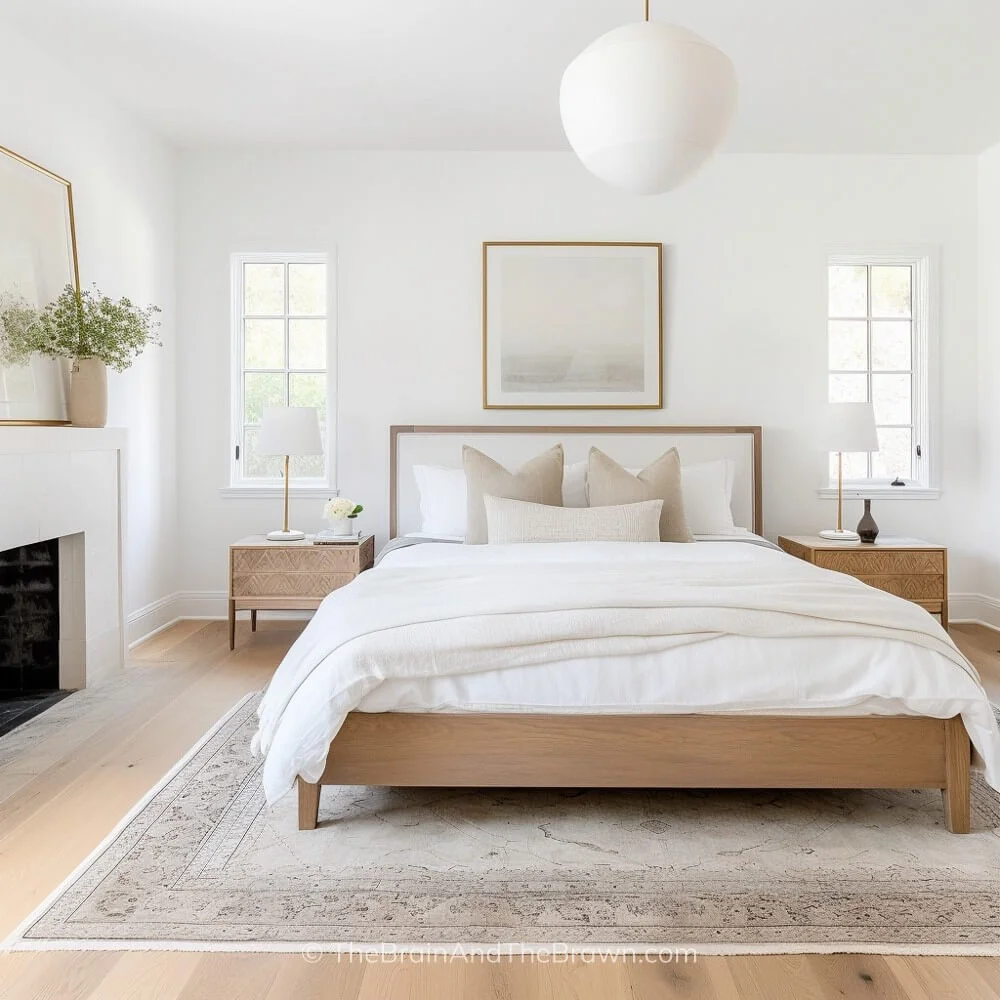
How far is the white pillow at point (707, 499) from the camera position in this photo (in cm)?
450

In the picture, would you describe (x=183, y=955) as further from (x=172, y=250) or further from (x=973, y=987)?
(x=172, y=250)

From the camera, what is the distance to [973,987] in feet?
5.55

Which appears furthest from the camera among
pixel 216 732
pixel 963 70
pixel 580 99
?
pixel 963 70

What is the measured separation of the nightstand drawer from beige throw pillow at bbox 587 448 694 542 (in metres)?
1.09

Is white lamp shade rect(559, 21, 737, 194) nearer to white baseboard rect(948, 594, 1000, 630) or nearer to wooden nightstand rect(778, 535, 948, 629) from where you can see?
wooden nightstand rect(778, 535, 948, 629)

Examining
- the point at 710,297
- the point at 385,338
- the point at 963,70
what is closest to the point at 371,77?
the point at 385,338

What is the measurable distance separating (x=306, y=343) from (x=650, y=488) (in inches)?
90.3

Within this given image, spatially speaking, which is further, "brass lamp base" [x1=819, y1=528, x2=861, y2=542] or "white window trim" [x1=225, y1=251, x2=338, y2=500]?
"white window trim" [x1=225, y1=251, x2=338, y2=500]

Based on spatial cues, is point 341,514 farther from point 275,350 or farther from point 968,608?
point 968,608

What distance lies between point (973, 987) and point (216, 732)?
249 cm

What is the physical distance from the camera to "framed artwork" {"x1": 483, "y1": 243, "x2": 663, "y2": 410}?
502cm

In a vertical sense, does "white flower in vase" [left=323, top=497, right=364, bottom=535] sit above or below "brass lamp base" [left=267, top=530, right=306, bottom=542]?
above

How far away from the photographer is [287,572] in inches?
175

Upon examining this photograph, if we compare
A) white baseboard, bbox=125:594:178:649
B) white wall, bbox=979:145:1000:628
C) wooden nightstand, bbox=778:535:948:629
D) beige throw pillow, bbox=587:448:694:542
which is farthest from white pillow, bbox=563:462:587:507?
white wall, bbox=979:145:1000:628
